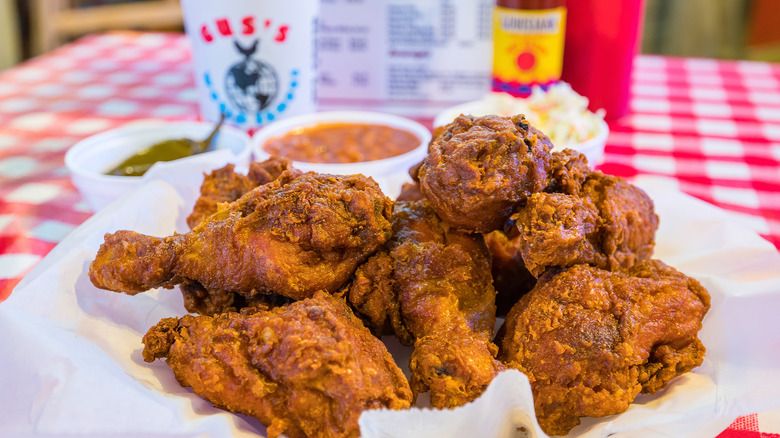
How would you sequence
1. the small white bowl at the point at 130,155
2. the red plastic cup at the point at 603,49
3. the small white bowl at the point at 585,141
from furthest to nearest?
the red plastic cup at the point at 603,49
the small white bowl at the point at 585,141
the small white bowl at the point at 130,155

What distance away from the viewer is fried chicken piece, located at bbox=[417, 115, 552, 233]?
1.47 metres

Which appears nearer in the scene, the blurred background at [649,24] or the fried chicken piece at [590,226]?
the fried chicken piece at [590,226]

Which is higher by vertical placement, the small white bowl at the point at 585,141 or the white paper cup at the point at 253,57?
the white paper cup at the point at 253,57

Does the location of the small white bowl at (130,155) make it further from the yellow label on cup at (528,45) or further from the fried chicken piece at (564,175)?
the yellow label on cup at (528,45)

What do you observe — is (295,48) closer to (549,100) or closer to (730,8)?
(549,100)

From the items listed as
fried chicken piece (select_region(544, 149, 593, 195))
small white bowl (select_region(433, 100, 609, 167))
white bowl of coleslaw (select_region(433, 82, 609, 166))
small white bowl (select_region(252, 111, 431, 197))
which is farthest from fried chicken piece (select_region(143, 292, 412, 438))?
white bowl of coleslaw (select_region(433, 82, 609, 166))

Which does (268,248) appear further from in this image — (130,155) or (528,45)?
(528,45)

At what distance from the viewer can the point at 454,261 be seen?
5.12ft

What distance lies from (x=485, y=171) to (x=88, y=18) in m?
6.51

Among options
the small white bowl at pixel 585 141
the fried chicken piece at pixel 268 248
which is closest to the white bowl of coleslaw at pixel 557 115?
the small white bowl at pixel 585 141

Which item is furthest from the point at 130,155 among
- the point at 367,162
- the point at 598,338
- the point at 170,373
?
the point at 598,338

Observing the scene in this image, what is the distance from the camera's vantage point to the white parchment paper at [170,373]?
127 cm

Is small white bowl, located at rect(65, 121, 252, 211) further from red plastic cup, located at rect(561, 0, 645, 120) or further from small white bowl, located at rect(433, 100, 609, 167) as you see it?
red plastic cup, located at rect(561, 0, 645, 120)

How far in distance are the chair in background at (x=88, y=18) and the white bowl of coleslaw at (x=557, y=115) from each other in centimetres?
508
